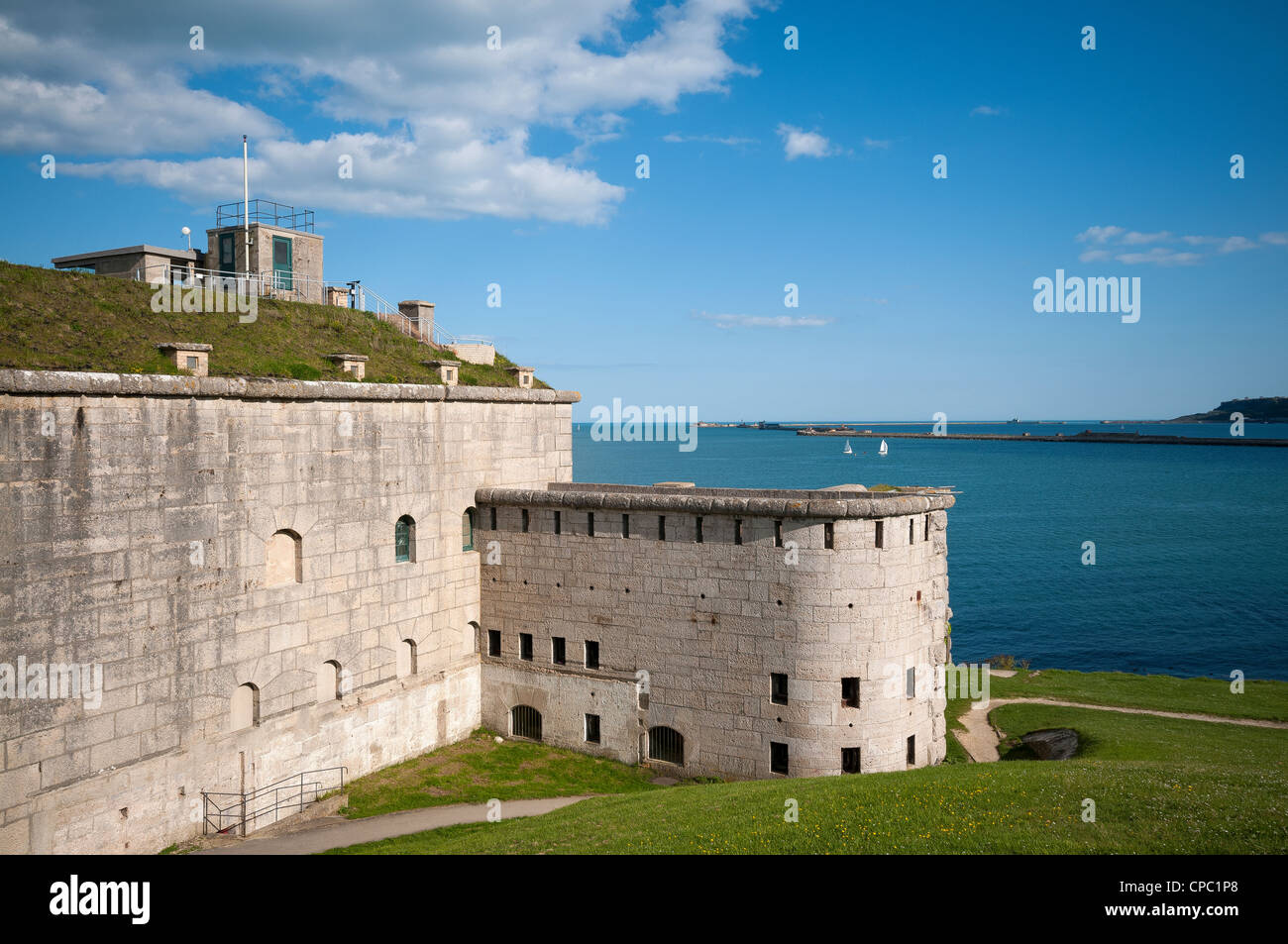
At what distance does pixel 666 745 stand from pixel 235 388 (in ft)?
57.9

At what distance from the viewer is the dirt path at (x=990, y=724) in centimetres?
3225

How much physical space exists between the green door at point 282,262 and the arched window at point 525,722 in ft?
63.6

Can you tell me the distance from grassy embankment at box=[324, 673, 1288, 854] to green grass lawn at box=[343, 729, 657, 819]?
9.23 ft

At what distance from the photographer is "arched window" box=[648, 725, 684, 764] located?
29188 mm

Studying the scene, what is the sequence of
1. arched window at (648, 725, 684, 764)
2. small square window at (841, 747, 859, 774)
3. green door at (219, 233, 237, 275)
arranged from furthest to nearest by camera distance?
green door at (219, 233, 237, 275), arched window at (648, 725, 684, 764), small square window at (841, 747, 859, 774)

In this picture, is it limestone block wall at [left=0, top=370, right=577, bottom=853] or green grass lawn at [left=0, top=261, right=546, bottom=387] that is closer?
limestone block wall at [left=0, top=370, right=577, bottom=853]

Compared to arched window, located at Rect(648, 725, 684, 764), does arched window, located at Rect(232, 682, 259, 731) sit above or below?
above

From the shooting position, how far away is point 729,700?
92.5 ft

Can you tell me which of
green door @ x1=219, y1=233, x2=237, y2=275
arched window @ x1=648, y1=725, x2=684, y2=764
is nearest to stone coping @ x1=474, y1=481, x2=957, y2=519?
arched window @ x1=648, y1=725, x2=684, y2=764

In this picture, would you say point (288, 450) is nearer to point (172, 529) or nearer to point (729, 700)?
point (172, 529)

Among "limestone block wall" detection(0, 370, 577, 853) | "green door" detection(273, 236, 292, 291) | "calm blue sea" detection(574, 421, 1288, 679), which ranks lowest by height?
"calm blue sea" detection(574, 421, 1288, 679)

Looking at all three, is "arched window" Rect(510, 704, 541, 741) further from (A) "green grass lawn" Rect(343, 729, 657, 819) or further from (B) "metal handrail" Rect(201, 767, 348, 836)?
(B) "metal handrail" Rect(201, 767, 348, 836)

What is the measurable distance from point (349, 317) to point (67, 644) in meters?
17.0
